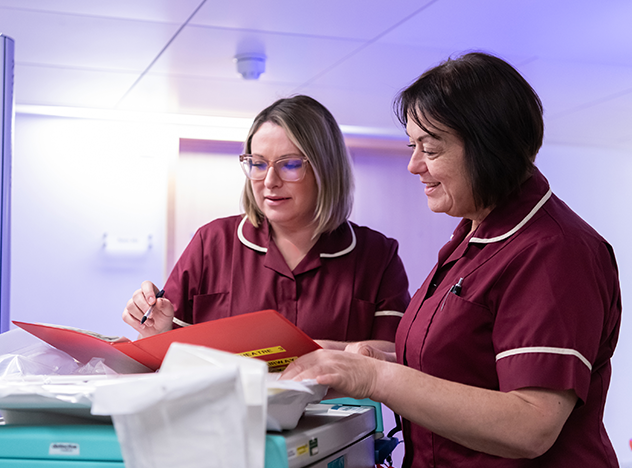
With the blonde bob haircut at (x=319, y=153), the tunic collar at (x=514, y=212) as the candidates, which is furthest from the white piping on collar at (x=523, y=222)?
the blonde bob haircut at (x=319, y=153)

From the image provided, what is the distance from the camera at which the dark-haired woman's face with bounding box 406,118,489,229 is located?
112 centimetres

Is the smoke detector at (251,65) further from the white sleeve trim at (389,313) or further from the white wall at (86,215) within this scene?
the white sleeve trim at (389,313)

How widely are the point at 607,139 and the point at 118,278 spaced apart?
3.89 m

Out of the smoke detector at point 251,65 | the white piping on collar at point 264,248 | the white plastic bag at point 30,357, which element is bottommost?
the white plastic bag at point 30,357

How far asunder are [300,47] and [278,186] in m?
1.59

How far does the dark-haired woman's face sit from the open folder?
16.7 inches

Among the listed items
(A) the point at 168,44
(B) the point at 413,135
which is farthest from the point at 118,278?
(B) the point at 413,135

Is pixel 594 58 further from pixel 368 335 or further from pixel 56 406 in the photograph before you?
pixel 56 406

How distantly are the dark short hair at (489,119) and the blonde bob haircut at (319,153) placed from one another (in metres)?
0.57

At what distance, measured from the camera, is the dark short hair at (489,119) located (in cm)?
106

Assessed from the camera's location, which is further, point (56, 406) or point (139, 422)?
point (56, 406)

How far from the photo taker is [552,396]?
35.9 inches

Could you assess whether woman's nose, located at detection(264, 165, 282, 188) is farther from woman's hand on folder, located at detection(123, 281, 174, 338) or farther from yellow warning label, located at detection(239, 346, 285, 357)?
yellow warning label, located at detection(239, 346, 285, 357)

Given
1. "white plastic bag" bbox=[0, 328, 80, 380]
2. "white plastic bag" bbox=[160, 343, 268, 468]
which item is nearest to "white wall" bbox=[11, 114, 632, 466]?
"white plastic bag" bbox=[0, 328, 80, 380]
